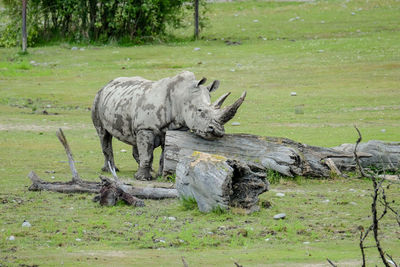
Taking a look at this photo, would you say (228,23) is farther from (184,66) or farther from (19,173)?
(19,173)

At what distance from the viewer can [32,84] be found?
3409cm

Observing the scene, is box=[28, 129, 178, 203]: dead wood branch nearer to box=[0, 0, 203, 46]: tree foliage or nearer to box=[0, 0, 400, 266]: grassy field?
box=[0, 0, 400, 266]: grassy field

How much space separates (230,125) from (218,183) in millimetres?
12817

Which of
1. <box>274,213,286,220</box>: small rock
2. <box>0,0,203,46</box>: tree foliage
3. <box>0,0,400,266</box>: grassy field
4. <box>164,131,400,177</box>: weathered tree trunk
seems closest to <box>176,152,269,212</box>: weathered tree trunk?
<box>0,0,400,266</box>: grassy field

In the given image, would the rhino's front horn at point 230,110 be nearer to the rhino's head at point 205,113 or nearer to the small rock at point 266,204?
the rhino's head at point 205,113

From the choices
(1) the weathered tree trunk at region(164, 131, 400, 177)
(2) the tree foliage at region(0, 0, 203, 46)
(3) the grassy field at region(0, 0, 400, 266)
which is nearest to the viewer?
(3) the grassy field at region(0, 0, 400, 266)

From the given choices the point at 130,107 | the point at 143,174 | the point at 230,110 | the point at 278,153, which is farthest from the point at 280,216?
the point at 130,107

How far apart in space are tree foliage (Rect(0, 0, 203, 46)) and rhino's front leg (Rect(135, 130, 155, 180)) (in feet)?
96.1

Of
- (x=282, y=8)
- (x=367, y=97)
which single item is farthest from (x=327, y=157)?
(x=282, y=8)

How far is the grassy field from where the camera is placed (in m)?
10.5

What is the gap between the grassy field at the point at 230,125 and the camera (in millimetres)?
10461

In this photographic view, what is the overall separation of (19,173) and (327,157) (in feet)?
21.6

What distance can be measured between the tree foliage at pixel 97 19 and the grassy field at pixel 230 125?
168 centimetres

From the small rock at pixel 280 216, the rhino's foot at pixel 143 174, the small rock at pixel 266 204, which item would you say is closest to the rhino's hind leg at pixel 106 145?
the rhino's foot at pixel 143 174
